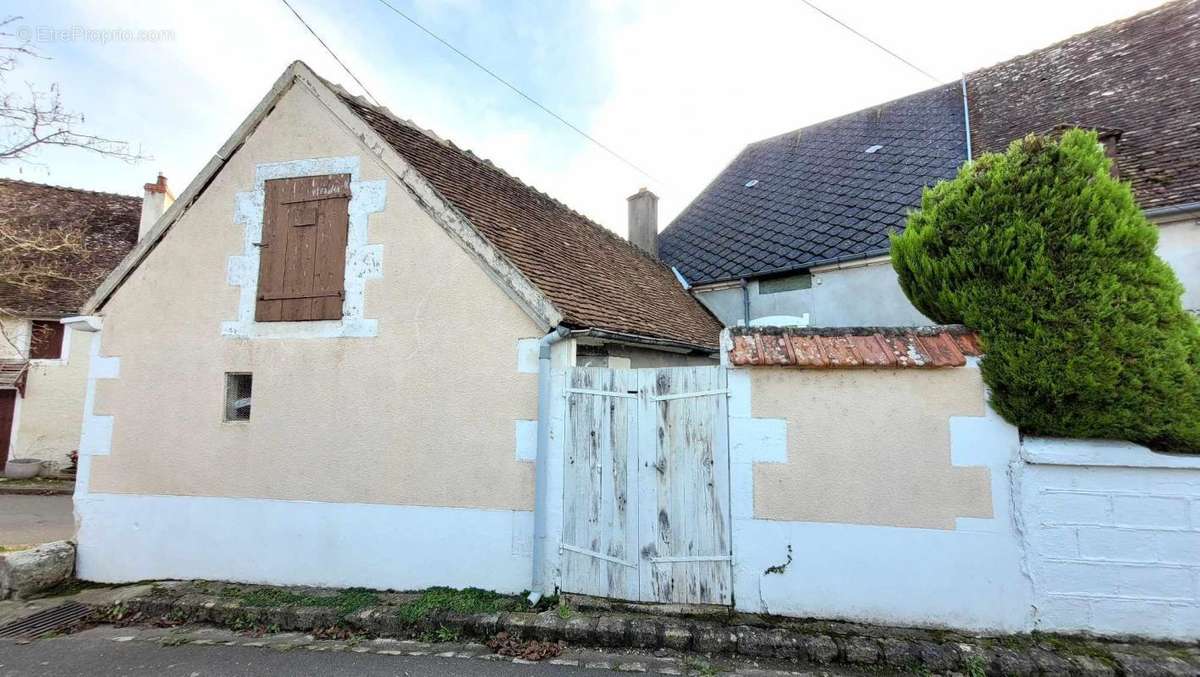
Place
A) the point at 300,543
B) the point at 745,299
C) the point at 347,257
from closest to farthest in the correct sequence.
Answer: the point at 300,543
the point at 347,257
the point at 745,299

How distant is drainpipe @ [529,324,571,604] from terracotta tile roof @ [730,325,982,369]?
157cm

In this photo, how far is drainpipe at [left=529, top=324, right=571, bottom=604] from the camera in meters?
4.41

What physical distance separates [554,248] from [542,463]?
3.23 m

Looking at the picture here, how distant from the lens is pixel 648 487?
14.2ft

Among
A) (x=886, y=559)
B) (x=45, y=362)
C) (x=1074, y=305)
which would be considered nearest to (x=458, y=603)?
(x=886, y=559)

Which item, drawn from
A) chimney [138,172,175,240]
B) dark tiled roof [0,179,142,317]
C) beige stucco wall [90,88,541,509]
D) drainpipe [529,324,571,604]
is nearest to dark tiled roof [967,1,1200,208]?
drainpipe [529,324,571,604]

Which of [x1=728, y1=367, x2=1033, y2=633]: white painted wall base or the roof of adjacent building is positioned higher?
the roof of adjacent building

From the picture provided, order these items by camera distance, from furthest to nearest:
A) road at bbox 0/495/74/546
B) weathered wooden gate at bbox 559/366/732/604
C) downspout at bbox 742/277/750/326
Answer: downspout at bbox 742/277/750/326
road at bbox 0/495/74/546
weathered wooden gate at bbox 559/366/732/604

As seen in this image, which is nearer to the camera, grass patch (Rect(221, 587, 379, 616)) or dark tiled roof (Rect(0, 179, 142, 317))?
grass patch (Rect(221, 587, 379, 616))

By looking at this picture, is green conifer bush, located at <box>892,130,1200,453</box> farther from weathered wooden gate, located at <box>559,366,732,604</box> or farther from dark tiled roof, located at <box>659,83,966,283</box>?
dark tiled roof, located at <box>659,83,966,283</box>

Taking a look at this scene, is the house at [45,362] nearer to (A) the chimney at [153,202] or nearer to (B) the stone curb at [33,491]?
(A) the chimney at [153,202]

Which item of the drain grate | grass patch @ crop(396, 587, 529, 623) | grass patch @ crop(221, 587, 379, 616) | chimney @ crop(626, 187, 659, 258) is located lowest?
the drain grate

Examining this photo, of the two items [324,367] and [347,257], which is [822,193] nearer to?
[347,257]

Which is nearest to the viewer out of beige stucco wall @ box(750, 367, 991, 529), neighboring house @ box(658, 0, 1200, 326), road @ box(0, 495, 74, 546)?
beige stucco wall @ box(750, 367, 991, 529)
